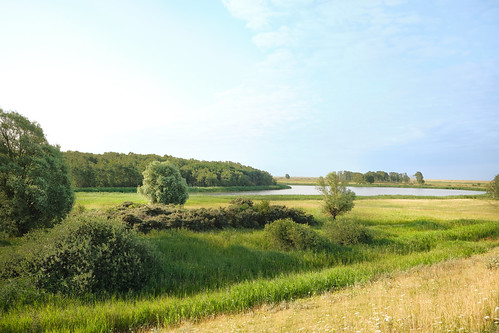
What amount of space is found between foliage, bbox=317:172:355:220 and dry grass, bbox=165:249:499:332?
685 inches

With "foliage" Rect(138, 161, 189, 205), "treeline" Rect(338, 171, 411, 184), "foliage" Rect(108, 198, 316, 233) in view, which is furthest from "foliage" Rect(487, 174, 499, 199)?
"treeline" Rect(338, 171, 411, 184)

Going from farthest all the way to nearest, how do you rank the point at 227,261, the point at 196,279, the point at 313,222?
the point at 313,222
the point at 227,261
the point at 196,279

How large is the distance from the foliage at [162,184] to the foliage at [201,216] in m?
5.42

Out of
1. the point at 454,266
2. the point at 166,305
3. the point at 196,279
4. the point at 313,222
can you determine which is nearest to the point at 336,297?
the point at 166,305

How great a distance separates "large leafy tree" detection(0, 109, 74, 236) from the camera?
54.2ft

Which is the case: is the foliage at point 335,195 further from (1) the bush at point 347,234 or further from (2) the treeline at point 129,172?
(2) the treeline at point 129,172

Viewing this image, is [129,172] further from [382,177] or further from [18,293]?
[382,177]

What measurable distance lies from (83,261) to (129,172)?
9195 cm

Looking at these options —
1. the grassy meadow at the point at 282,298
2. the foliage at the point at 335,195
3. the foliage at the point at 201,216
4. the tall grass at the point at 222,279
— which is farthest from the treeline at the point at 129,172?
the grassy meadow at the point at 282,298

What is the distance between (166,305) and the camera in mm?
8484

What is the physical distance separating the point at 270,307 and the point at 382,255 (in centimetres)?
1083

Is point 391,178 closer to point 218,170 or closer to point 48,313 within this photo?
point 218,170

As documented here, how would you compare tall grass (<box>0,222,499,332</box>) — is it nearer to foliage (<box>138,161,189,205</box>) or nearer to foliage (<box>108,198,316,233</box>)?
foliage (<box>108,198,316,233</box>)

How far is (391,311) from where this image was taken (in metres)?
7.02
